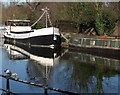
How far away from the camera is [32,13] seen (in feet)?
193

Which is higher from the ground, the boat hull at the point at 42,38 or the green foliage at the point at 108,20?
the green foliage at the point at 108,20

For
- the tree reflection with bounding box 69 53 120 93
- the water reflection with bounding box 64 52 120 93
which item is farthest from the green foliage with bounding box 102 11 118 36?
the tree reflection with bounding box 69 53 120 93

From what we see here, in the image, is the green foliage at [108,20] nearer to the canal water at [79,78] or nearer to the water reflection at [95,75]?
the water reflection at [95,75]

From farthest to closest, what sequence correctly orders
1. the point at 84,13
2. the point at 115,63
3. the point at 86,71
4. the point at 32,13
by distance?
1. the point at 32,13
2. the point at 84,13
3. the point at 115,63
4. the point at 86,71

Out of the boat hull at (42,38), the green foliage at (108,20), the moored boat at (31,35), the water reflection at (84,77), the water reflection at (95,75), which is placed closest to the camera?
the water reflection at (95,75)

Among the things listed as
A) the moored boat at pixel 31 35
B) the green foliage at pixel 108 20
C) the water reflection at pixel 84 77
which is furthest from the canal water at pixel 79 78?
the green foliage at pixel 108 20

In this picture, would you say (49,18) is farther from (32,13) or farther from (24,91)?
(24,91)

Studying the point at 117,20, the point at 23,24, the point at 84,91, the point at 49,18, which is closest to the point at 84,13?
the point at 117,20

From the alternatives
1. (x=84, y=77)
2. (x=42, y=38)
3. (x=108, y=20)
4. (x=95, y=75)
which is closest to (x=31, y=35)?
(x=42, y=38)

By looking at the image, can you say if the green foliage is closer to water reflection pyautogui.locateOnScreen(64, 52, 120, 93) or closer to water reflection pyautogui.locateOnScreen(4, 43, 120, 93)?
water reflection pyautogui.locateOnScreen(64, 52, 120, 93)

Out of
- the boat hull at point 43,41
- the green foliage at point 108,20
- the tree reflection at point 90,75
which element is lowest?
the tree reflection at point 90,75

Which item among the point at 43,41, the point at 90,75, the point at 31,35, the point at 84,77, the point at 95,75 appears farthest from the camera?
the point at 31,35

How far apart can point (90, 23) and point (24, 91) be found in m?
30.1

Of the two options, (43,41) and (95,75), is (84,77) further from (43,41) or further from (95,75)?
(43,41)
